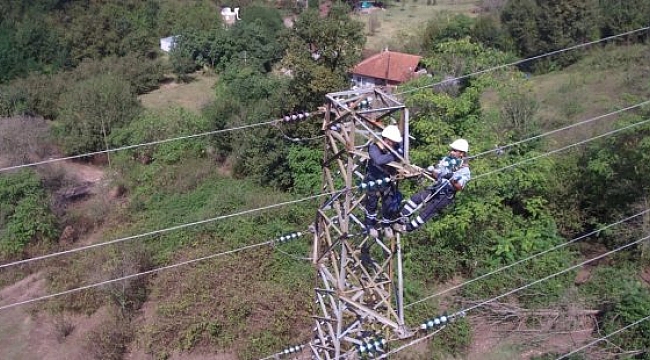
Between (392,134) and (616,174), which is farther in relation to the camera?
(616,174)

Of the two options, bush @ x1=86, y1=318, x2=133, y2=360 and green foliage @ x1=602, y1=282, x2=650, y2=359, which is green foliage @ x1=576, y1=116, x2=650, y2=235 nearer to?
green foliage @ x1=602, y1=282, x2=650, y2=359

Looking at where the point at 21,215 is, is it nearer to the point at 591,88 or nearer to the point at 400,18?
the point at 591,88

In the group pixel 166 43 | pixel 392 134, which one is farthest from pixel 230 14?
pixel 392 134

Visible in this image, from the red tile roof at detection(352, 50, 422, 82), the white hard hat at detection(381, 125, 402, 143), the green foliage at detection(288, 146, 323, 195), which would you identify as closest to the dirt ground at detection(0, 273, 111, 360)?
the green foliage at detection(288, 146, 323, 195)

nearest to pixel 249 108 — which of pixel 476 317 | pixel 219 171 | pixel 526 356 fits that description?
pixel 219 171

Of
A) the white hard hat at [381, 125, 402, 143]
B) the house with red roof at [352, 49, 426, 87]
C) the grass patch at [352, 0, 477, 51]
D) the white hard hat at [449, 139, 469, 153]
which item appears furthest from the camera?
the grass patch at [352, 0, 477, 51]
